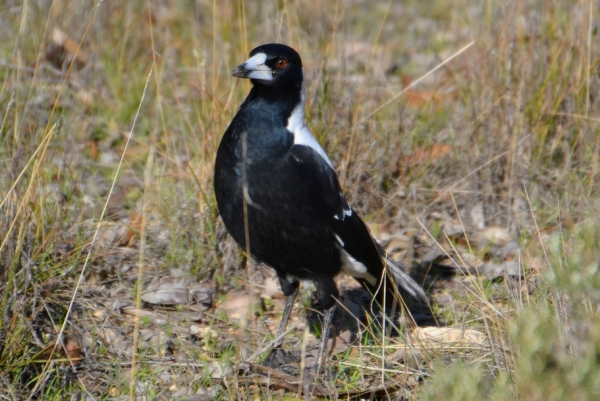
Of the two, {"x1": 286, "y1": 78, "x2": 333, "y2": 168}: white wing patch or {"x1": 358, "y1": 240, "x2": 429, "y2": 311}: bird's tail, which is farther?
{"x1": 358, "y1": 240, "x2": 429, "y2": 311}: bird's tail

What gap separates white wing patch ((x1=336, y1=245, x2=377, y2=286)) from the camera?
10.5 feet

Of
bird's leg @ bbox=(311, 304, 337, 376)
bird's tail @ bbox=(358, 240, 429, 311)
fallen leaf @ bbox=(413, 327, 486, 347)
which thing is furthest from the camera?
bird's tail @ bbox=(358, 240, 429, 311)

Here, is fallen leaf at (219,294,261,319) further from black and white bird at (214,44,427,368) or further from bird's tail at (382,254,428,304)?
bird's tail at (382,254,428,304)

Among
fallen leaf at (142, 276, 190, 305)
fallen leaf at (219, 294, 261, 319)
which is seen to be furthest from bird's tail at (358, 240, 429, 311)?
fallen leaf at (142, 276, 190, 305)

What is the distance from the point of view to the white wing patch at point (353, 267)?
126 inches

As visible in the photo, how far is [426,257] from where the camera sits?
3.84 meters

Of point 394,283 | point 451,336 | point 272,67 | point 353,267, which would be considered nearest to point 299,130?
point 272,67

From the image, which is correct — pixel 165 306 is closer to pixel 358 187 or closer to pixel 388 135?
pixel 358 187

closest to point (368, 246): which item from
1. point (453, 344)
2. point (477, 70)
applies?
point (453, 344)

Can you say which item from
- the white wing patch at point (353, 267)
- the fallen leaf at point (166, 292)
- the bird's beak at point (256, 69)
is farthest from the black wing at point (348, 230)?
the fallen leaf at point (166, 292)

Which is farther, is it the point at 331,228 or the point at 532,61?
the point at 532,61

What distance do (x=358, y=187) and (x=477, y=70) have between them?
915 millimetres

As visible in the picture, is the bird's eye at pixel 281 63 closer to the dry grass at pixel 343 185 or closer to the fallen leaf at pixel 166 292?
the dry grass at pixel 343 185

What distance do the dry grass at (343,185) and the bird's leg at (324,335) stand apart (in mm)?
80
